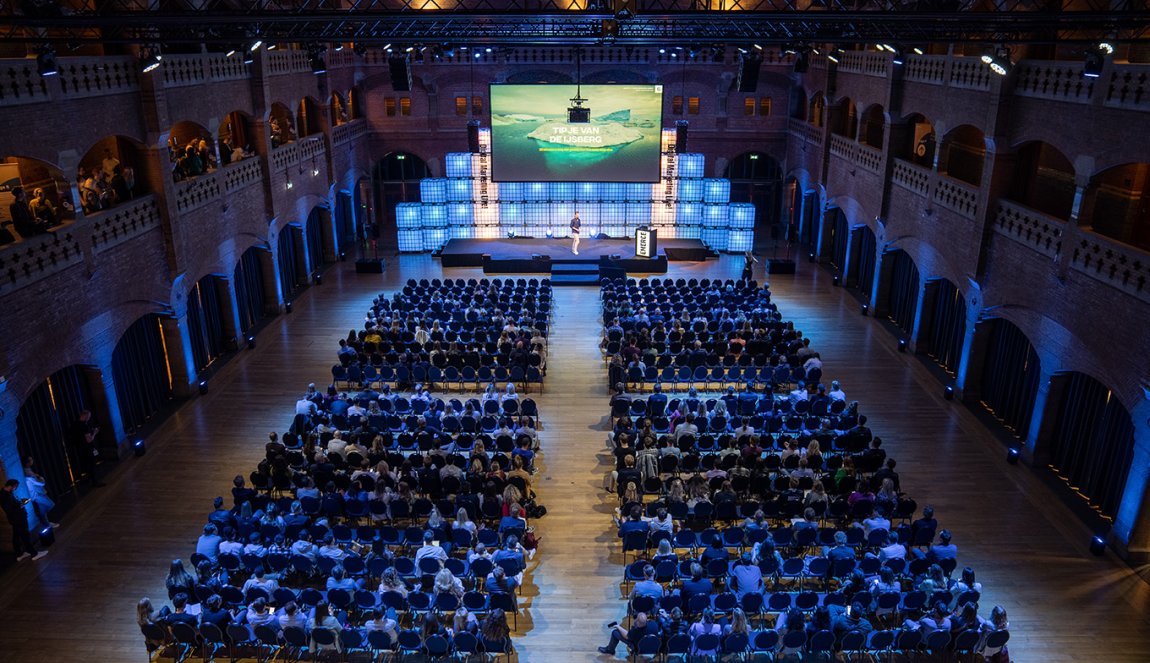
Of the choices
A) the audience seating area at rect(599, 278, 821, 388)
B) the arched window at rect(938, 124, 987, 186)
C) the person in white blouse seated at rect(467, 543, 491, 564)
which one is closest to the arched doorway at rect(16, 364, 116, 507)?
the person in white blouse seated at rect(467, 543, 491, 564)

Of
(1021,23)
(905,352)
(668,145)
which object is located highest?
(1021,23)

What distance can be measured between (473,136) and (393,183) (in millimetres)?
8135

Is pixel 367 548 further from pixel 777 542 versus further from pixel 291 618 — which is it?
pixel 777 542

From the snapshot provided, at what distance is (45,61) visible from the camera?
48.4ft

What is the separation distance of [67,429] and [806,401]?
637 inches

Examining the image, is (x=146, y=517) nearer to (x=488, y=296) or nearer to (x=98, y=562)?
(x=98, y=562)

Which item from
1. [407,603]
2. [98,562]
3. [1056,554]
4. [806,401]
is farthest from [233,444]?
[1056,554]

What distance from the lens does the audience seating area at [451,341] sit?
20656 millimetres

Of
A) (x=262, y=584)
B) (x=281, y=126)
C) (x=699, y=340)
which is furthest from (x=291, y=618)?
(x=281, y=126)

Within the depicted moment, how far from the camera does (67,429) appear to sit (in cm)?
1672

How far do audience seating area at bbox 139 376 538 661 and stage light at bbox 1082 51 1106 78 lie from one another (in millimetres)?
13029

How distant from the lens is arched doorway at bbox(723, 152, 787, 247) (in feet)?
129

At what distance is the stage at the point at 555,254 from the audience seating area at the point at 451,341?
19.2 ft

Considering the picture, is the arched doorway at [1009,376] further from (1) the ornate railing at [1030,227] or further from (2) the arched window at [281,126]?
(2) the arched window at [281,126]
